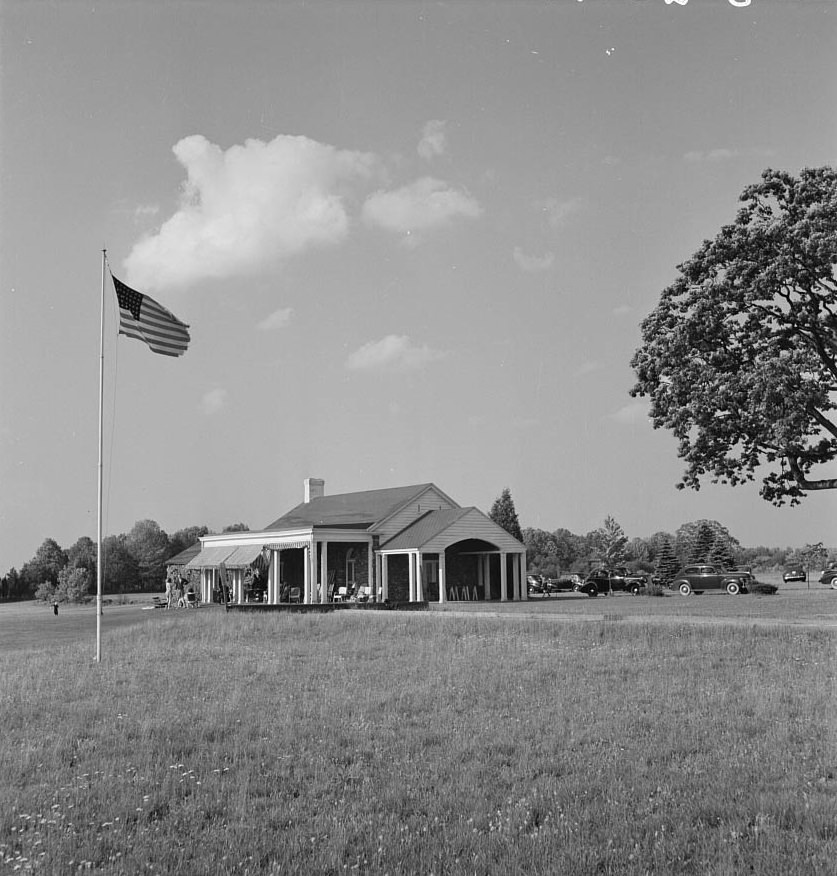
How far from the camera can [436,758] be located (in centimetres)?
1127

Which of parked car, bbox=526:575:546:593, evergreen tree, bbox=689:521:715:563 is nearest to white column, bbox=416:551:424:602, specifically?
parked car, bbox=526:575:546:593

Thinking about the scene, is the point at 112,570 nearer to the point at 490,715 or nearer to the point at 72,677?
the point at 72,677

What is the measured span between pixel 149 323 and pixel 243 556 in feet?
84.8

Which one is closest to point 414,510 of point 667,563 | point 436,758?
point 667,563

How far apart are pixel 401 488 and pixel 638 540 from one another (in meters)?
58.8

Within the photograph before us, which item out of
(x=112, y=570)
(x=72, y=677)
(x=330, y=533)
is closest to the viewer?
(x=72, y=677)

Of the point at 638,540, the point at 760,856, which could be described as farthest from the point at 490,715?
the point at 638,540

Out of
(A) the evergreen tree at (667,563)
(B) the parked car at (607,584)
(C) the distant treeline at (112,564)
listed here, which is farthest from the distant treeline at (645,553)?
(C) the distant treeline at (112,564)

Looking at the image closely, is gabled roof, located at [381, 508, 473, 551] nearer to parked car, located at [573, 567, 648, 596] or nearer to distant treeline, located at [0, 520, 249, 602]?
parked car, located at [573, 567, 648, 596]

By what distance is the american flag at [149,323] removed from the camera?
2023 centimetres

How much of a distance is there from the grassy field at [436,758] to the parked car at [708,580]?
2388 cm

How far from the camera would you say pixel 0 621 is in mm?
37625

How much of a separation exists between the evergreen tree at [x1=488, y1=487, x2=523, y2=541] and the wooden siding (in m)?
29.4

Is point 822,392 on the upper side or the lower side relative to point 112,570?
upper
